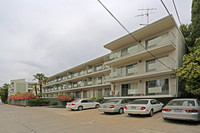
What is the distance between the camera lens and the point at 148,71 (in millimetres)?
18094

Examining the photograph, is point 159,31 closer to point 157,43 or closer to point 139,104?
point 157,43

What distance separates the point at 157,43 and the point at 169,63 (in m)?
2.78

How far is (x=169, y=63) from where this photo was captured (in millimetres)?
15641

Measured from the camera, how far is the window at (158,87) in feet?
52.3

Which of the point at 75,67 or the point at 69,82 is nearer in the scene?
the point at 75,67

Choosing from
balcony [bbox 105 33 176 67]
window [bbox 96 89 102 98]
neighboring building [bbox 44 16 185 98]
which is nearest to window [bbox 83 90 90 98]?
window [bbox 96 89 102 98]

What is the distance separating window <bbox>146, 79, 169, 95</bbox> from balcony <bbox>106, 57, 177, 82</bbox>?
2.98 feet

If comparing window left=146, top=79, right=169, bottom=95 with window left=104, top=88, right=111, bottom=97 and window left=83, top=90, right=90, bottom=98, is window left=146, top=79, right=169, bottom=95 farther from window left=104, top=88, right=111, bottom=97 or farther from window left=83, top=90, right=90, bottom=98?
window left=83, top=90, right=90, bottom=98

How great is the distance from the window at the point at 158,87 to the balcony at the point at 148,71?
91cm

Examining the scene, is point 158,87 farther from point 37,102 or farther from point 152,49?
point 37,102

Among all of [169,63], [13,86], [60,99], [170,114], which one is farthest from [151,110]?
[13,86]

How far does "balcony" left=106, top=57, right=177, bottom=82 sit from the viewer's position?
15.5 metres

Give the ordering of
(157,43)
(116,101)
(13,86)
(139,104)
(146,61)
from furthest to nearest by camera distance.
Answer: (13,86)
(146,61)
(157,43)
(116,101)
(139,104)

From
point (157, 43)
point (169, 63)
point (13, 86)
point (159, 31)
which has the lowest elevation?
point (13, 86)
